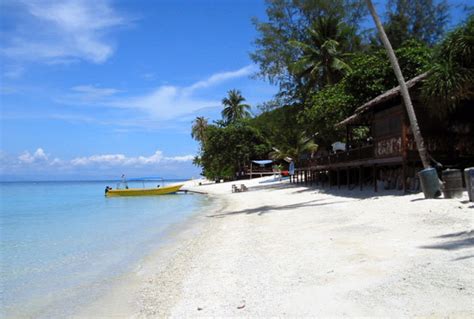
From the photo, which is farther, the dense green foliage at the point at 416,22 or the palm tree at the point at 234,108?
the palm tree at the point at 234,108

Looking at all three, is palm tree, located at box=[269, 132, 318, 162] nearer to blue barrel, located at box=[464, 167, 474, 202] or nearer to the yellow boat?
the yellow boat

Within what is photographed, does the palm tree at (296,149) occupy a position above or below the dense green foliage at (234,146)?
→ below

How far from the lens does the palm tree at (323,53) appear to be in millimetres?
28266

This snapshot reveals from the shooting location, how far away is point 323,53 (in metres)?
28.4

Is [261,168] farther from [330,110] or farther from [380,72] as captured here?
[380,72]

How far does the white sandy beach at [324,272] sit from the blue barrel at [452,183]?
341mm

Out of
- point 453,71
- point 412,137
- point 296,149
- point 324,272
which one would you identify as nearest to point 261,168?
point 296,149

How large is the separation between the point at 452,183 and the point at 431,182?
644 mm

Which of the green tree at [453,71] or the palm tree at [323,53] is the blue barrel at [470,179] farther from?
the palm tree at [323,53]

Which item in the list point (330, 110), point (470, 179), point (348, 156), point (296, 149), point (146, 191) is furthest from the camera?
point (146, 191)

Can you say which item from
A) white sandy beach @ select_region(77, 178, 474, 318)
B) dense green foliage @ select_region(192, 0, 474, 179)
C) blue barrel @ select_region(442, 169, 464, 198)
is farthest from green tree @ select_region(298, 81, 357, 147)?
white sandy beach @ select_region(77, 178, 474, 318)

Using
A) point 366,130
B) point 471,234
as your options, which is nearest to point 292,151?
point 366,130

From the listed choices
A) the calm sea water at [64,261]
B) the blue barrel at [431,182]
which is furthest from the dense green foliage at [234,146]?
the blue barrel at [431,182]

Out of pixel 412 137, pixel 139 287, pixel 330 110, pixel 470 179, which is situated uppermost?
pixel 330 110
